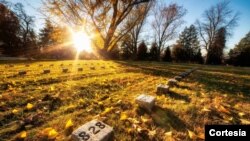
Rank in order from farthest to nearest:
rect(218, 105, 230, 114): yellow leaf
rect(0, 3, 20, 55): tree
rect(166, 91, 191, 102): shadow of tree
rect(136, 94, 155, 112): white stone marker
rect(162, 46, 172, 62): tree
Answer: rect(162, 46, 172, 62): tree → rect(0, 3, 20, 55): tree → rect(166, 91, 191, 102): shadow of tree → rect(218, 105, 230, 114): yellow leaf → rect(136, 94, 155, 112): white stone marker

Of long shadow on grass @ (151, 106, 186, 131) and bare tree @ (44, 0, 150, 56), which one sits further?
bare tree @ (44, 0, 150, 56)

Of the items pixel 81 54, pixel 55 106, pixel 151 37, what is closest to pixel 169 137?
pixel 55 106

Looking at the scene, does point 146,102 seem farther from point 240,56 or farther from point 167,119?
point 240,56

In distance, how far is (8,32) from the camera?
98.0 ft

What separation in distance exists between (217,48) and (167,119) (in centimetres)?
4037

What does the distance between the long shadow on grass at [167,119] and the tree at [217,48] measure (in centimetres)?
3545

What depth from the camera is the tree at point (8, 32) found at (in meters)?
29.4

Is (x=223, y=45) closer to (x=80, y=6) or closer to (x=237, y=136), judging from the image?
(x=80, y=6)

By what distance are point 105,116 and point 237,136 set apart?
1.75 meters

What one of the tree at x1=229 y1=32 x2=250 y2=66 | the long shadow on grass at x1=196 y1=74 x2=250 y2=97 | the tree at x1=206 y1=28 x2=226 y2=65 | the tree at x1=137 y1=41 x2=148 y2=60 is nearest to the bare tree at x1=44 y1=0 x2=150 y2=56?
the long shadow on grass at x1=196 y1=74 x2=250 y2=97

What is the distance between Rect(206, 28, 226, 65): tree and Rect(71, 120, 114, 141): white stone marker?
36.6 meters

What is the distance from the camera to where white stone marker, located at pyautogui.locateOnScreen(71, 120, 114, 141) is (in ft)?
5.53

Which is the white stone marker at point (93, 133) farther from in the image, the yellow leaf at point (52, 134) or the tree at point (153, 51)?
the tree at point (153, 51)

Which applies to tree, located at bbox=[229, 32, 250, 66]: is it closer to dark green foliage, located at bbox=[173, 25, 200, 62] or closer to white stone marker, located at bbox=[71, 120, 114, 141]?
dark green foliage, located at bbox=[173, 25, 200, 62]
